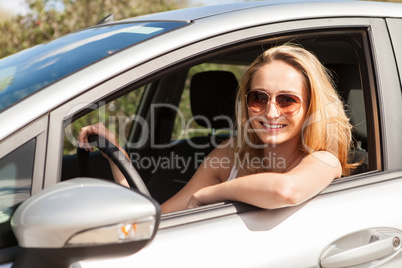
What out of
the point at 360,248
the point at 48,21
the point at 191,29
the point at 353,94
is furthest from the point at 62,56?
the point at 48,21

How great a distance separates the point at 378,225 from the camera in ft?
5.11

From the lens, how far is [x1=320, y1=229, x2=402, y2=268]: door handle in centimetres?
147

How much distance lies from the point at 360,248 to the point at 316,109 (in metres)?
0.53

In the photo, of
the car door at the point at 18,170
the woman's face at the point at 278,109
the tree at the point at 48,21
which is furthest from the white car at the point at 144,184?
the tree at the point at 48,21

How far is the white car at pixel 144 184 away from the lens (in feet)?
3.86

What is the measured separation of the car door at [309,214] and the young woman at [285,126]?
100 mm

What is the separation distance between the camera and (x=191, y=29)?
1559 millimetres

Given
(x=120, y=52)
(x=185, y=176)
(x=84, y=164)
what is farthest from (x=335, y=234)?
(x=185, y=176)

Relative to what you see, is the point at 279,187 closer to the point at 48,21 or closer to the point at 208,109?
the point at 208,109

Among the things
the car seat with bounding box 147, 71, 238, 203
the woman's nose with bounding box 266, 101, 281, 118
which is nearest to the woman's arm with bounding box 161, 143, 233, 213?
the woman's nose with bounding box 266, 101, 281, 118

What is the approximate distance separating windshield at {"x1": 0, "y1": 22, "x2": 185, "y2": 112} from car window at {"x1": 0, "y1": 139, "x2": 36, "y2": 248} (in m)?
0.16

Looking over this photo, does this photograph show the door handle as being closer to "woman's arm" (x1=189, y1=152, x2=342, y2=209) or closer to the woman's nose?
"woman's arm" (x1=189, y1=152, x2=342, y2=209)

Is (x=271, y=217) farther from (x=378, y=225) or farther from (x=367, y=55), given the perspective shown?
(x=367, y=55)

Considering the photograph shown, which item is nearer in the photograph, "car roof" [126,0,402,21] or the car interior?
"car roof" [126,0,402,21]
